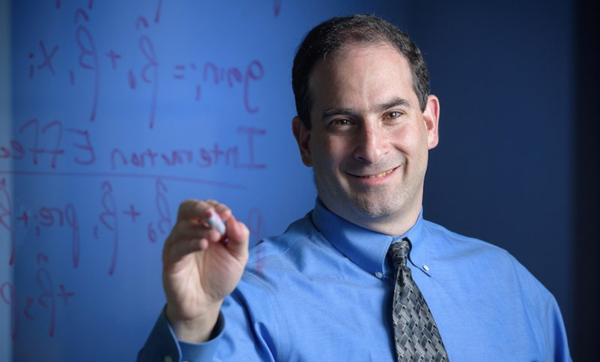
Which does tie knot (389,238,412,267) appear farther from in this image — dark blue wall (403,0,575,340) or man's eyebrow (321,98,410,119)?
dark blue wall (403,0,575,340)

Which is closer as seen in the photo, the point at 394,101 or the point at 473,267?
the point at 394,101

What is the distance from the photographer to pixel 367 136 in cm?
118

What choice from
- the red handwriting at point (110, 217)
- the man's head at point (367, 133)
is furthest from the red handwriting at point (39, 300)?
the man's head at point (367, 133)

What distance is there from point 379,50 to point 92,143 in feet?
2.97

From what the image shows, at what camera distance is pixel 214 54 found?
1.90 meters

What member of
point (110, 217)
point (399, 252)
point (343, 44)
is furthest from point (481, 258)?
point (110, 217)

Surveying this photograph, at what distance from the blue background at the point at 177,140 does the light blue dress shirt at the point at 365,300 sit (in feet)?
1.59

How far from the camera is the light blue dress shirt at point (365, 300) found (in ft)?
3.51

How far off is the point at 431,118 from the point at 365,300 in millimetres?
449

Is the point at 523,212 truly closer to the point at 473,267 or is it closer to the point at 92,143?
the point at 473,267

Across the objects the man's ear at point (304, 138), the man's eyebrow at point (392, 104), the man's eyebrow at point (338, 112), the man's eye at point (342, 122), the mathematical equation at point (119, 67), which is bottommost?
the man's ear at point (304, 138)

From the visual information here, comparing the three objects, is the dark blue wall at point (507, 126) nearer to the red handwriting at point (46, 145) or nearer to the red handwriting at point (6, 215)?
the red handwriting at point (46, 145)

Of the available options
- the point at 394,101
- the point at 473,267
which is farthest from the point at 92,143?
the point at 473,267

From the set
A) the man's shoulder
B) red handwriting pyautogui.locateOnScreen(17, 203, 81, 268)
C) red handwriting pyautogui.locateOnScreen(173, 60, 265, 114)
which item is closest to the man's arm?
the man's shoulder
